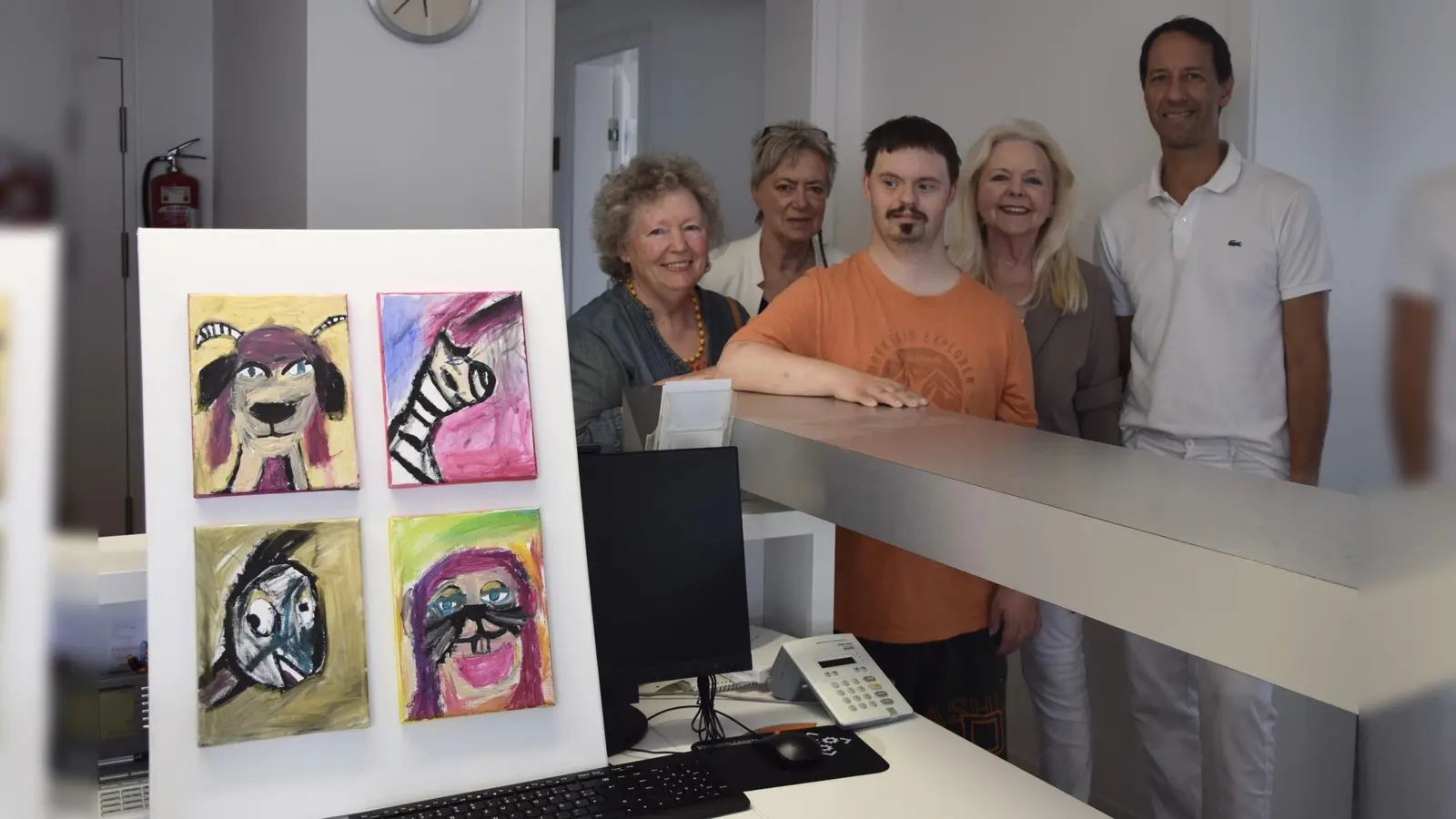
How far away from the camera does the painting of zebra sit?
1.18 metres

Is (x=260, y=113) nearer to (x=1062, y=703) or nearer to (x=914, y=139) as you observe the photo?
(x=914, y=139)

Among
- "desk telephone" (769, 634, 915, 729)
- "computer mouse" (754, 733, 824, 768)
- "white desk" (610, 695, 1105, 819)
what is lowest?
"white desk" (610, 695, 1105, 819)

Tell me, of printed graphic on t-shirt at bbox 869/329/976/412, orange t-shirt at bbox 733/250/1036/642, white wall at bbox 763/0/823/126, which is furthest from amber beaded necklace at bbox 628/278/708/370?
white wall at bbox 763/0/823/126

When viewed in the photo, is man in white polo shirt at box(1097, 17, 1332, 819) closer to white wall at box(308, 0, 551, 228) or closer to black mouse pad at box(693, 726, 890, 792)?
black mouse pad at box(693, 726, 890, 792)

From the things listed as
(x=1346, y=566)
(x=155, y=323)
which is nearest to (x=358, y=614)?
(x=155, y=323)

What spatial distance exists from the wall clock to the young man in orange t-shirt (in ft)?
4.86

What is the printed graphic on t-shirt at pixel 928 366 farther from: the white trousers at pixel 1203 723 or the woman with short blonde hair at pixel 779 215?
the woman with short blonde hair at pixel 779 215

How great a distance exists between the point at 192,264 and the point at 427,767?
0.52m

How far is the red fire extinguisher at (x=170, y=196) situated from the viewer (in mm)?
4055

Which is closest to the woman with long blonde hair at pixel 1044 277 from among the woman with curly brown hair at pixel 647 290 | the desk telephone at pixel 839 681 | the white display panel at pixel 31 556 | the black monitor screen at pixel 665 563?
the woman with curly brown hair at pixel 647 290

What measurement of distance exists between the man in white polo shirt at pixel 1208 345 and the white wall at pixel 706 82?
2.28 meters

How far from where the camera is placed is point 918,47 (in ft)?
12.1

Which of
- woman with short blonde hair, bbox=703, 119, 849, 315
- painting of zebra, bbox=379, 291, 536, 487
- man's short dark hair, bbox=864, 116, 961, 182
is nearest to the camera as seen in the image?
painting of zebra, bbox=379, 291, 536, 487

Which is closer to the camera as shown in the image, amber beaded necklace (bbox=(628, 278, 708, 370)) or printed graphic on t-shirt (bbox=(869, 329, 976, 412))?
printed graphic on t-shirt (bbox=(869, 329, 976, 412))
